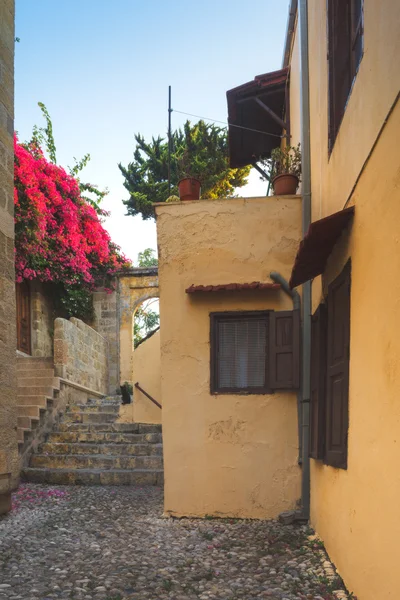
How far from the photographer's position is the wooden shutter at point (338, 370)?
3074mm

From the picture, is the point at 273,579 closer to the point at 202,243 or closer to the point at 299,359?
the point at 299,359

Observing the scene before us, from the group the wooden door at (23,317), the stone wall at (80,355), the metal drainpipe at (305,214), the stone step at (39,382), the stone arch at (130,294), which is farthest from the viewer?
the stone arch at (130,294)

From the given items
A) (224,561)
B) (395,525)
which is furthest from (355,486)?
(224,561)

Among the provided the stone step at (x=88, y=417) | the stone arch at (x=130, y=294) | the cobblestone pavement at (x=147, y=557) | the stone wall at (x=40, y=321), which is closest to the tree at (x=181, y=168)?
the stone arch at (x=130, y=294)

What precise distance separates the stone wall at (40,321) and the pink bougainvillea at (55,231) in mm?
541

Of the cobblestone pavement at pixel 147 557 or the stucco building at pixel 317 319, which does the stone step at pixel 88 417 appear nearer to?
the cobblestone pavement at pixel 147 557

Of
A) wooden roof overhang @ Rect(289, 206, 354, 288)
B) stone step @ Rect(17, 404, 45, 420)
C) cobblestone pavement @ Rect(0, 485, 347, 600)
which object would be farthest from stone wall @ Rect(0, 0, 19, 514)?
wooden roof overhang @ Rect(289, 206, 354, 288)

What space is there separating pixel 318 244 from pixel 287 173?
213cm

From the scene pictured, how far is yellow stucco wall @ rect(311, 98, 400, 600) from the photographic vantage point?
2158mm

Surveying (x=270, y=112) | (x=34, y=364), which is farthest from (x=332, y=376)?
(x=34, y=364)

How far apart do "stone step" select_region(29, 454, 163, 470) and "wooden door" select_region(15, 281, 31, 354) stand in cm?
452

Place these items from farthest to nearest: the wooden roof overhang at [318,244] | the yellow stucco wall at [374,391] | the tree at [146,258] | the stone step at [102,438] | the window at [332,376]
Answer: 1. the tree at [146,258]
2. the stone step at [102,438]
3. the window at [332,376]
4. the wooden roof overhang at [318,244]
5. the yellow stucco wall at [374,391]

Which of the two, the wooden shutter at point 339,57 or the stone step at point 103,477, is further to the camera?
the stone step at point 103,477

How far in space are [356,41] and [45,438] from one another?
6721mm
